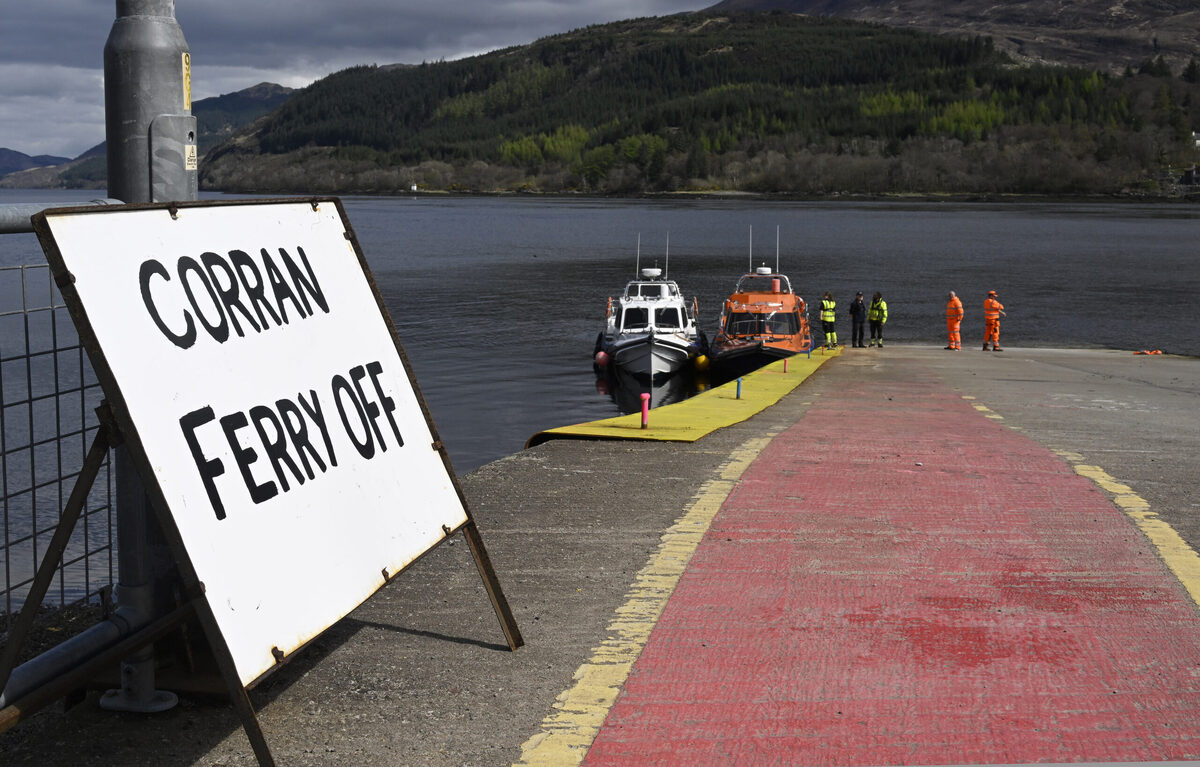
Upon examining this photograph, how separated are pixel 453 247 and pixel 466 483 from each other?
353 ft

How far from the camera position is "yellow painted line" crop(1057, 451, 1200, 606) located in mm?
6352

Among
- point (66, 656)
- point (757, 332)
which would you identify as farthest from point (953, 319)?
point (66, 656)

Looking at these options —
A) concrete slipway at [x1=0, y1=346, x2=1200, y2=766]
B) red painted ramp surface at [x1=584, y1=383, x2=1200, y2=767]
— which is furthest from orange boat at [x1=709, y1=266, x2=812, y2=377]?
red painted ramp surface at [x1=584, y1=383, x2=1200, y2=767]

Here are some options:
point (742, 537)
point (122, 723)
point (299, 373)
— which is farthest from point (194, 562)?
point (742, 537)

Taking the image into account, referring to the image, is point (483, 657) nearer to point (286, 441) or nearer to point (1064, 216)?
point (286, 441)

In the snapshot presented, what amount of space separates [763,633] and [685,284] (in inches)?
2808

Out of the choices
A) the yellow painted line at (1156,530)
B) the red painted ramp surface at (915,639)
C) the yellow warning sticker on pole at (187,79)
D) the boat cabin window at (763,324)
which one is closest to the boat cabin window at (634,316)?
the boat cabin window at (763,324)

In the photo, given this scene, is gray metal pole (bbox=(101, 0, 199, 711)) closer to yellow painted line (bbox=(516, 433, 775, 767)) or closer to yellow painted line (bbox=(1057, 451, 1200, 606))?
yellow painted line (bbox=(516, 433, 775, 767))

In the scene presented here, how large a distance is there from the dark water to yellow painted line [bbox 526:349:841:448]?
5.62m

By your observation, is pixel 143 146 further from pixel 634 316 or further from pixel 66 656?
pixel 634 316

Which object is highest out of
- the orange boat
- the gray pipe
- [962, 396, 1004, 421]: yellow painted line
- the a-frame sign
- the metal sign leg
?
the a-frame sign

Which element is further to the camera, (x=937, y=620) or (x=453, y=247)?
(x=453, y=247)

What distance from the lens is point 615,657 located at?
5.09 meters

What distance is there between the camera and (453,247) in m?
115
